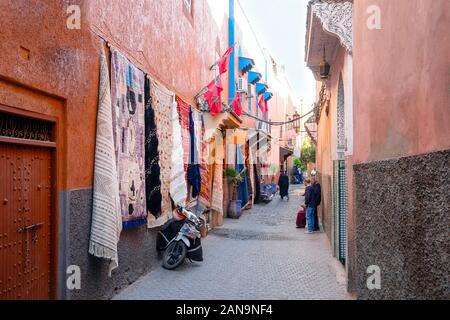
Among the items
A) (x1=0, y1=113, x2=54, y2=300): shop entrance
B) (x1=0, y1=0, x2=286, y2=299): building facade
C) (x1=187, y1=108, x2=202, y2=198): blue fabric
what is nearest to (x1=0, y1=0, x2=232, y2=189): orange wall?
(x1=0, y1=0, x2=286, y2=299): building facade

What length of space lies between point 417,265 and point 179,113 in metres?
7.06

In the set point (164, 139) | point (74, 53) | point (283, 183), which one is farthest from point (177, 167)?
point (283, 183)

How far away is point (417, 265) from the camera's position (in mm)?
3334

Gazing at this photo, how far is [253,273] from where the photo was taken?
320 inches

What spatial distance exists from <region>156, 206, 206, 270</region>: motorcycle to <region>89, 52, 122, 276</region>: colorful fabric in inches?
93.8

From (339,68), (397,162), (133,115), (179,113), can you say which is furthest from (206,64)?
(397,162)

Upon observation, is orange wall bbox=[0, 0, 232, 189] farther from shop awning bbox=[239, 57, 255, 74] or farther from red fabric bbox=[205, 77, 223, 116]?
shop awning bbox=[239, 57, 255, 74]

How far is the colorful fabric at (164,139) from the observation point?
8218 mm

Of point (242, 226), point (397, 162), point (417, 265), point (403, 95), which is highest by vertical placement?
point (403, 95)

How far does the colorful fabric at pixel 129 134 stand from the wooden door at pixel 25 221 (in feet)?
5.08

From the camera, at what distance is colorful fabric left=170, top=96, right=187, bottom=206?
29.9ft

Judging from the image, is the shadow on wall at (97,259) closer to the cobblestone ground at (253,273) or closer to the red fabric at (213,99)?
the cobblestone ground at (253,273)
